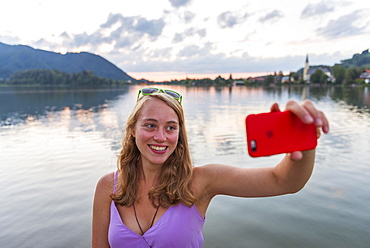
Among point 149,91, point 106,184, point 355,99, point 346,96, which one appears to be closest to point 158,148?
point 149,91

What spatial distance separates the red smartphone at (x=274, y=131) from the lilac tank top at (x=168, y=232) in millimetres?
1134

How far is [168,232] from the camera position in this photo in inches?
89.0

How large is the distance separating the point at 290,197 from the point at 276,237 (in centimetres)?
208

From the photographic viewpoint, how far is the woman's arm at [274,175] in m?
1.45

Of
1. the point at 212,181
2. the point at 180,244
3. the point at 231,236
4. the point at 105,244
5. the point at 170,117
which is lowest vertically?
the point at 231,236

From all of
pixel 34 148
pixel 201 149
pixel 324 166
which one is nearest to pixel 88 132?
pixel 34 148

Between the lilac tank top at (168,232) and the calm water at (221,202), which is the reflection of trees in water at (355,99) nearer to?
the calm water at (221,202)

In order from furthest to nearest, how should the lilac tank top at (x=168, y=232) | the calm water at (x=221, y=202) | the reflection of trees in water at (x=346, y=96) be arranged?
the reflection of trees in water at (x=346, y=96) < the calm water at (x=221, y=202) < the lilac tank top at (x=168, y=232)

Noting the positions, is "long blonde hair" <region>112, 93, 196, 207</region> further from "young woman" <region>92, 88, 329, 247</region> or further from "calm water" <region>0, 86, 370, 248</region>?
"calm water" <region>0, 86, 370, 248</region>

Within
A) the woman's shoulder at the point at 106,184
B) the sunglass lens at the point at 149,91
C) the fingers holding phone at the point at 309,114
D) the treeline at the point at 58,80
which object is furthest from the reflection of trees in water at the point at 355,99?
the treeline at the point at 58,80

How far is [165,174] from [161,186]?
12cm

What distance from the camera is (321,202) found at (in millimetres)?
7594

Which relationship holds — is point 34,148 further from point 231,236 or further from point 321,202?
point 321,202

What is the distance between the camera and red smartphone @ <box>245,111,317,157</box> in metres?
1.48
